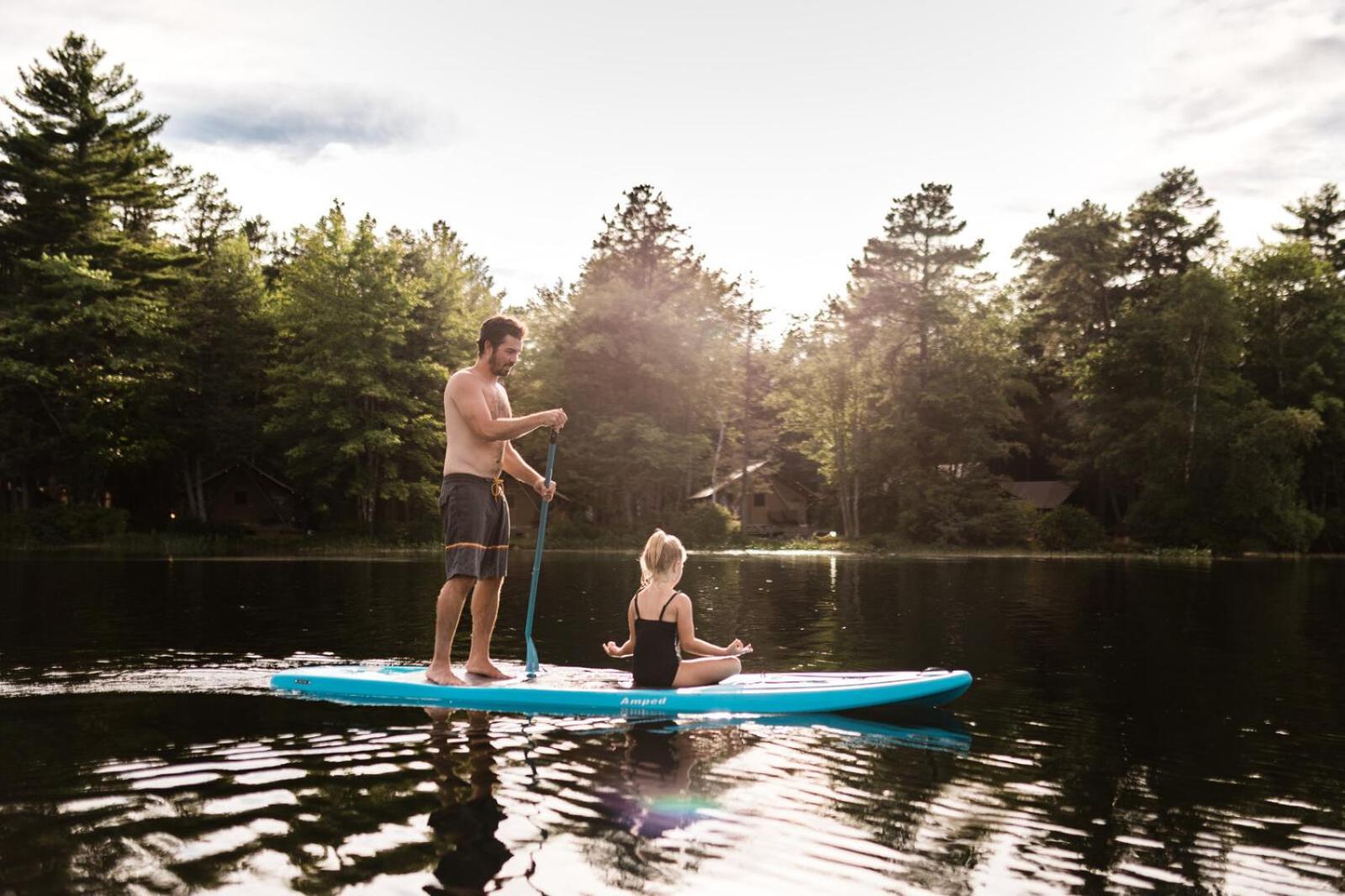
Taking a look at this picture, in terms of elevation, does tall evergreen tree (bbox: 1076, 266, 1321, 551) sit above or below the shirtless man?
above

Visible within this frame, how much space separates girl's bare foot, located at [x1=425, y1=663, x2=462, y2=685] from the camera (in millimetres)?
8727

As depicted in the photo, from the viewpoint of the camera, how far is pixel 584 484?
55344 millimetres

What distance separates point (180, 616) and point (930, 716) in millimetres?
11524

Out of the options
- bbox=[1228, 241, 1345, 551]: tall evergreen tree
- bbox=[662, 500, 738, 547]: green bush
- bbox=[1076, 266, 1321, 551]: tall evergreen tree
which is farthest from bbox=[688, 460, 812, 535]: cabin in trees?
bbox=[1228, 241, 1345, 551]: tall evergreen tree

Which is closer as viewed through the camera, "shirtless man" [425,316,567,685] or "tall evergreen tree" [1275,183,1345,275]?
"shirtless man" [425,316,567,685]

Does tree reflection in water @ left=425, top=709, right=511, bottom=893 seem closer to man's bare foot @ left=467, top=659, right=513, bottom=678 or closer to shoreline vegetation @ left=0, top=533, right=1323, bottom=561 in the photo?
man's bare foot @ left=467, top=659, right=513, bottom=678

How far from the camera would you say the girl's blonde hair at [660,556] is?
8320mm

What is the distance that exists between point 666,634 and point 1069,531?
4271cm

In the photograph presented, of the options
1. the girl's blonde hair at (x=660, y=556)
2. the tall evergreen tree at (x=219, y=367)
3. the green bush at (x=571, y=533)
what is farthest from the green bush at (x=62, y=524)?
the girl's blonde hair at (x=660, y=556)

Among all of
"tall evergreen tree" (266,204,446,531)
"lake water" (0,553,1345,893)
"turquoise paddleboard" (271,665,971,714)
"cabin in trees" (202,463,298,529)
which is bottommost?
"lake water" (0,553,1345,893)

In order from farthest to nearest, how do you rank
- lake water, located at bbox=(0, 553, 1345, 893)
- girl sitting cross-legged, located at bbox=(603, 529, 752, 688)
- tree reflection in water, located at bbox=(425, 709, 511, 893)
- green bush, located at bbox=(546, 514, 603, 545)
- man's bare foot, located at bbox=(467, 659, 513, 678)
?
green bush, located at bbox=(546, 514, 603, 545) < man's bare foot, located at bbox=(467, 659, 513, 678) < girl sitting cross-legged, located at bbox=(603, 529, 752, 688) < lake water, located at bbox=(0, 553, 1345, 893) < tree reflection in water, located at bbox=(425, 709, 511, 893)

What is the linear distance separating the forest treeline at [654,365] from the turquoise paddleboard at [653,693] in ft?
117

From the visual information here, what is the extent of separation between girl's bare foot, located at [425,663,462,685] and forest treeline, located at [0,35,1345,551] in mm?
35859

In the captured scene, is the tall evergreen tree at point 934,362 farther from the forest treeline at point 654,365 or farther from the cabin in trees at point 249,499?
the cabin in trees at point 249,499
